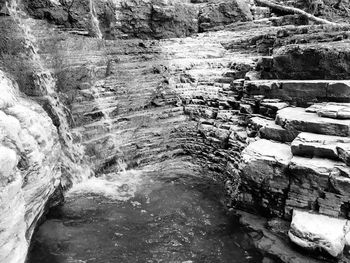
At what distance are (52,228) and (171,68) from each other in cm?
760

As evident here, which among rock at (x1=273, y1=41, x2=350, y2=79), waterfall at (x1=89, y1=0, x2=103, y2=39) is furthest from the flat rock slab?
waterfall at (x1=89, y1=0, x2=103, y2=39)

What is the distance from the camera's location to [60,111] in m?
8.86

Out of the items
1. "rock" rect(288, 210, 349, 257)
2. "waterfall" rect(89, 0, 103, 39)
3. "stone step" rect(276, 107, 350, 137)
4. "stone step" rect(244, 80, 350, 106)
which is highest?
"waterfall" rect(89, 0, 103, 39)

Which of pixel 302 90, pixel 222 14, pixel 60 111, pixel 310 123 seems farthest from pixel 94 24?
pixel 310 123

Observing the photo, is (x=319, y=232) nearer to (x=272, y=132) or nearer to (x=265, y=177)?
(x=265, y=177)

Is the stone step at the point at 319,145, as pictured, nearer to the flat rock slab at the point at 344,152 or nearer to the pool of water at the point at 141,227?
the flat rock slab at the point at 344,152

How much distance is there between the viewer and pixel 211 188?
865 centimetres

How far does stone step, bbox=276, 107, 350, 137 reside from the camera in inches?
244

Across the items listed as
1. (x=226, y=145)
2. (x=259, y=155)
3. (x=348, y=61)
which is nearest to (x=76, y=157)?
(x=226, y=145)

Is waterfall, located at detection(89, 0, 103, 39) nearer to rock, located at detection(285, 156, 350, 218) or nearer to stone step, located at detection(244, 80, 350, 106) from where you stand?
stone step, located at detection(244, 80, 350, 106)

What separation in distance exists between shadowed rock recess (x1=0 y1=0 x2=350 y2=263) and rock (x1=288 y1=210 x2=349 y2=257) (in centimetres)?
2

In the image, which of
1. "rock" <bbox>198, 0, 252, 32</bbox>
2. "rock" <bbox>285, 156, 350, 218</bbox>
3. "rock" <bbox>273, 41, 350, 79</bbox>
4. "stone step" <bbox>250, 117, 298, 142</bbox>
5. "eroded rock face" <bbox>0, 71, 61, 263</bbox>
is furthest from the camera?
"rock" <bbox>198, 0, 252, 32</bbox>

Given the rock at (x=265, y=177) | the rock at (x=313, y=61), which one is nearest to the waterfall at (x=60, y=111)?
the rock at (x=265, y=177)

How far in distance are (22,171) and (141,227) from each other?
2.77 metres
